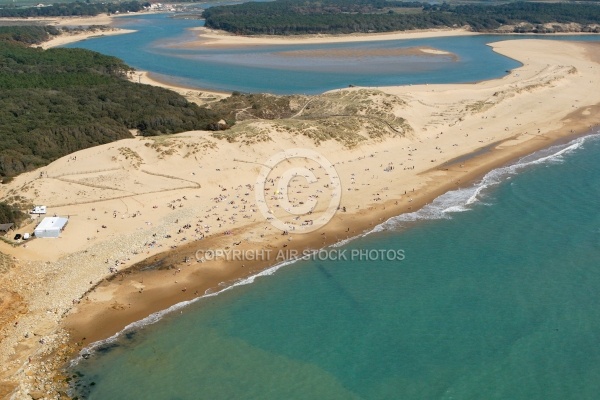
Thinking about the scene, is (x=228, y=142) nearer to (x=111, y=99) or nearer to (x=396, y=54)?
(x=111, y=99)

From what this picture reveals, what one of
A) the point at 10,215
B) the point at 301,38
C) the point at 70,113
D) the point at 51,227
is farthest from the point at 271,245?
the point at 301,38

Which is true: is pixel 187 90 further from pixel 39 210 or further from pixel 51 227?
pixel 51 227

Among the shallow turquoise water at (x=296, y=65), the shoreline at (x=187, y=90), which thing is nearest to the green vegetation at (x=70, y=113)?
the shoreline at (x=187, y=90)

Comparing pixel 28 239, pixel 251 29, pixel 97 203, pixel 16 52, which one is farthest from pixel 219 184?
pixel 251 29

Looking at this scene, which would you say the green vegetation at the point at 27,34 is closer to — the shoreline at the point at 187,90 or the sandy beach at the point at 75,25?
the sandy beach at the point at 75,25

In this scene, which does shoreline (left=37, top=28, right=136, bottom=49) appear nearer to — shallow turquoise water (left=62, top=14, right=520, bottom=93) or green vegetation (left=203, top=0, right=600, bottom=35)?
shallow turquoise water (left=62, top=14, right=520, bottom=93)

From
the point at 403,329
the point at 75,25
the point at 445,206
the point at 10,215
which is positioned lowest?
the point at 403,329
